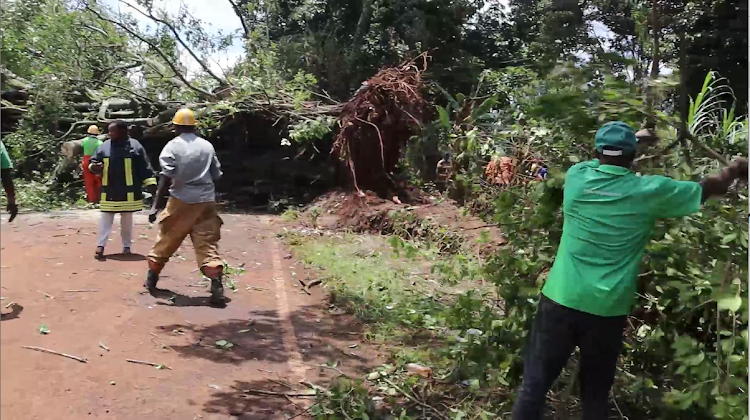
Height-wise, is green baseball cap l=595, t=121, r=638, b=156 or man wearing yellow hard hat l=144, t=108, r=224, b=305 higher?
green baseball cap l=595, t=121, r=638, b=156

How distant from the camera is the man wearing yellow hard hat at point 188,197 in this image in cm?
612

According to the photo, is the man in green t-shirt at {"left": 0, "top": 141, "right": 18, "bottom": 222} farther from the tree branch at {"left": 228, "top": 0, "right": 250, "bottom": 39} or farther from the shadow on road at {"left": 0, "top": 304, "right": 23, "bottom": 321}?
the tree branch at {"left": 228, "top": 0, "right": 250, "bottom": 39}

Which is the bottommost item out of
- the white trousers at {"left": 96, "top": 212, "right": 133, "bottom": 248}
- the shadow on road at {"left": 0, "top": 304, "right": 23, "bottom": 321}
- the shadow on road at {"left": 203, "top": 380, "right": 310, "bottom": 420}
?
the shadow on road at {"left": 203, "top": 380, "right": 310, "bottom": 420}

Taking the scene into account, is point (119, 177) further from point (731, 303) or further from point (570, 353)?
point (731, 303)

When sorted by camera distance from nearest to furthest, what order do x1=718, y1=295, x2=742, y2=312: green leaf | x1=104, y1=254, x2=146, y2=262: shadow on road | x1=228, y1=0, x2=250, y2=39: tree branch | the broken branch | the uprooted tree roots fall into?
x1=718, y1=295, x2=742, y2=312: green leaf < the broken branch < x1=104, y1=254, x2=146, y2=262: shadow on road < the uprooted tree roots < x1=228, y1=0, x2=250, y2=39: tree branch

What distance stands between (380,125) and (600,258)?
882cm

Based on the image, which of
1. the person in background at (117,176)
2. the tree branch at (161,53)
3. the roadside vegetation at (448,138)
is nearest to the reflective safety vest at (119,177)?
the person in background at (117,176)

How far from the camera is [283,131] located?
14195 millimetres

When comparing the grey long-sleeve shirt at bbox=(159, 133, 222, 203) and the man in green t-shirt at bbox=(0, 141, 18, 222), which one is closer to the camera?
the man in green t-shirt at bbox=(0, 141, 18, 222)

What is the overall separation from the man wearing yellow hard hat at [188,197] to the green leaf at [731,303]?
4.48 meters

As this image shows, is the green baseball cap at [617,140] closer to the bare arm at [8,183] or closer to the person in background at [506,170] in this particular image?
the person in background at [506,170]

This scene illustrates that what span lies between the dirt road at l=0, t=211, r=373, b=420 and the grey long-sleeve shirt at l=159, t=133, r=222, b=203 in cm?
105

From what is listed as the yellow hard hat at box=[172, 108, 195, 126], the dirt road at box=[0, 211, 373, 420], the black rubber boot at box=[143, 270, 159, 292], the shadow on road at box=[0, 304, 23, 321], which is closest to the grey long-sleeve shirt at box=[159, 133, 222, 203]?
the yellow hard hat at box=[172, 108, 195, 126]

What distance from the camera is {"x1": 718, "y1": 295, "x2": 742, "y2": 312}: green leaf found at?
2727 mm
